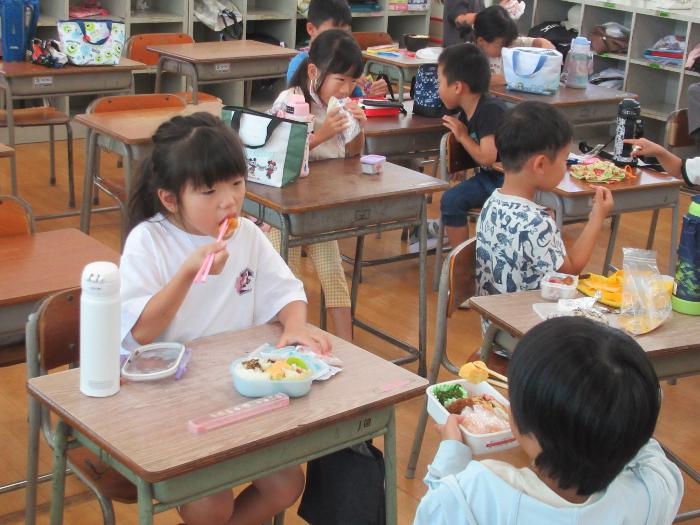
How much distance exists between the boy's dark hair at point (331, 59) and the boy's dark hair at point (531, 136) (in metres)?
0.83

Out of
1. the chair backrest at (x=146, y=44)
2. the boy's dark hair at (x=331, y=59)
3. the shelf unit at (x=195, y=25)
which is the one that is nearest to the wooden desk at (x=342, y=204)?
the boy's dark hair at (x=331, y=59)

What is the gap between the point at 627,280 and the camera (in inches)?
92.3

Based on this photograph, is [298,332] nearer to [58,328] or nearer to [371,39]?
[58,328]

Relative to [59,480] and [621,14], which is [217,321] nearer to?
[59,480]

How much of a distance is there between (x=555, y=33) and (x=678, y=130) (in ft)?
9.22

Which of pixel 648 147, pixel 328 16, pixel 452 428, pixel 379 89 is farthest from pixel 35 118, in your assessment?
pixel 452 428

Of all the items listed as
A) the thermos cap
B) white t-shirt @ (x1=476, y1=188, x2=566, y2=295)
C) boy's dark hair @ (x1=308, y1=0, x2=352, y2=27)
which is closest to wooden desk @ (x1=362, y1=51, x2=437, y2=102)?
boy's dark hair @ (x1=308, y1=0, x2=352, y2=27)

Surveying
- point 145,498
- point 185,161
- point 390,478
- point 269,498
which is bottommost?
point 269,498

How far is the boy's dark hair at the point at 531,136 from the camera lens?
2.85m

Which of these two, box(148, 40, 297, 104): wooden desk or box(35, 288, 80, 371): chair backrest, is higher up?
box(148, 40, 297, 104): wooden desk

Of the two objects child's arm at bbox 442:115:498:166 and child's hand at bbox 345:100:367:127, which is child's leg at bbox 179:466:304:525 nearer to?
child's hand at bbox 345:100:367:127

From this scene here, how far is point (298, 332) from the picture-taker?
2.07 meters

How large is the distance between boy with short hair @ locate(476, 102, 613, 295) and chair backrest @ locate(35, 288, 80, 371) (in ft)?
3.75

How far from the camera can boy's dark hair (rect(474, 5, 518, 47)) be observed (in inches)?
212
